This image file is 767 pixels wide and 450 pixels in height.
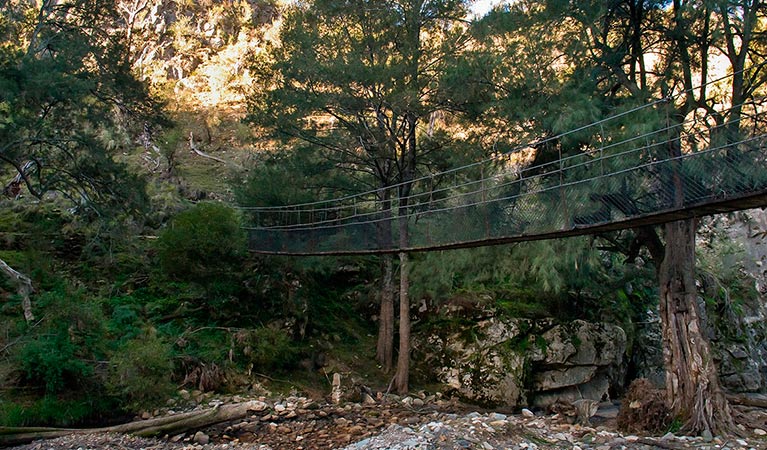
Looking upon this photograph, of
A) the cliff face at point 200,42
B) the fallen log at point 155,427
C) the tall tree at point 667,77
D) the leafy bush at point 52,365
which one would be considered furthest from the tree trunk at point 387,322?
the cliff face at point 200,42

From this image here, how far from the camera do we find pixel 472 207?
556cm

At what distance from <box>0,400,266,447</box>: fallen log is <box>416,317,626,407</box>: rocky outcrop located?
332cm

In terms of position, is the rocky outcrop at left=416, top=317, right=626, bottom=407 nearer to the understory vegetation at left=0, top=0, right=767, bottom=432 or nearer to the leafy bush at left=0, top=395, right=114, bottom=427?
the understory vegetation at left=0, top=0, right=767, bottom=432

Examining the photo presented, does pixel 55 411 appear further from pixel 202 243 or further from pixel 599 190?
pixel 599 190

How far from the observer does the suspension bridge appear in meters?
3.95

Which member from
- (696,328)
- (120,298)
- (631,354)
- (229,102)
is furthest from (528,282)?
(229,102)

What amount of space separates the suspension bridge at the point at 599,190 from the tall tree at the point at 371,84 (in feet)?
3.64

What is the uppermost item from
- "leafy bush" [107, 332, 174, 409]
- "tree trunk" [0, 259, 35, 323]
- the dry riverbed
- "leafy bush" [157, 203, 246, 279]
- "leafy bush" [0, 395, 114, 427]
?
"leafy bush" [157, 203, 246, 279]

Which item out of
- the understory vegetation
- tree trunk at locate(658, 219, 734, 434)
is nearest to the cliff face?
the understory vegetation

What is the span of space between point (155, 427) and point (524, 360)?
5.06m

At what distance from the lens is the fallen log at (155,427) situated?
196 inches

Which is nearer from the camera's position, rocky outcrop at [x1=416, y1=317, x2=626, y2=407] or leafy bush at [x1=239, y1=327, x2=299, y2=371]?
leafy bush at [x1=239, y1=327, x2=299, y2=371]

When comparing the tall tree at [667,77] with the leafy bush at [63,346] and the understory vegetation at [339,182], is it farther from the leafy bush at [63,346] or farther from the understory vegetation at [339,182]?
the leafy bush at [63,346]

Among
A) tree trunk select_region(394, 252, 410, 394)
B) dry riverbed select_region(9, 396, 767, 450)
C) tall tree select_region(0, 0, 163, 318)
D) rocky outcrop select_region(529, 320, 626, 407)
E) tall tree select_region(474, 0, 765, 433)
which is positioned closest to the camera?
dry riverbed select_region(9, 396, 767, 450)
